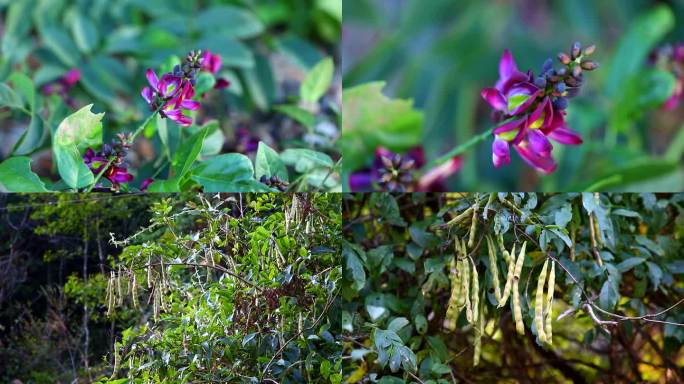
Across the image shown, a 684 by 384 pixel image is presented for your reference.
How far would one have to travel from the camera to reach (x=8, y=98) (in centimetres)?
111

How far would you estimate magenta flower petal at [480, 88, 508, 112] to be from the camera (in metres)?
0.96

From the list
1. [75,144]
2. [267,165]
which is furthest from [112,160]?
[267,165]

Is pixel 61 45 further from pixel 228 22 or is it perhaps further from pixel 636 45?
pixel 636 45

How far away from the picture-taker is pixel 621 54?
1499 millimetres

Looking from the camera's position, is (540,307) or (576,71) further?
(540,307)

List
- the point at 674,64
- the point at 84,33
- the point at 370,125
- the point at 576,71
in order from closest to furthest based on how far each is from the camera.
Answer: the point at 576,71 < the point at 370,125 < the point at 674,64 < the point at 84,33

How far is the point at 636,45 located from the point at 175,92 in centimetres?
95

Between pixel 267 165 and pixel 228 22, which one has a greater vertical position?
pixel 228 22

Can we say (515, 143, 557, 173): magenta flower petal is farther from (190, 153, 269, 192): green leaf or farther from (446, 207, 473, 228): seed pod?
(190, 153, 269, 192): green leaf

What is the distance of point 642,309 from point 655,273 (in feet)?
0.25

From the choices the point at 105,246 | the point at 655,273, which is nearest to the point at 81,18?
the point at 105,246

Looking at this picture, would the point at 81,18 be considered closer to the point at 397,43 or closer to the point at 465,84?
the point at 397,43

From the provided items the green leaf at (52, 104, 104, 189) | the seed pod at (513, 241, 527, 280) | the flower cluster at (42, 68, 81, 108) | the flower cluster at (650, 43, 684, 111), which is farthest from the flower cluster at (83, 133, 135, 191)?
the flower cluster at (650, 43, 684, 111)

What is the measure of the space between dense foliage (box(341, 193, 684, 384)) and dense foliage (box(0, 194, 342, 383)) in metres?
0.07
